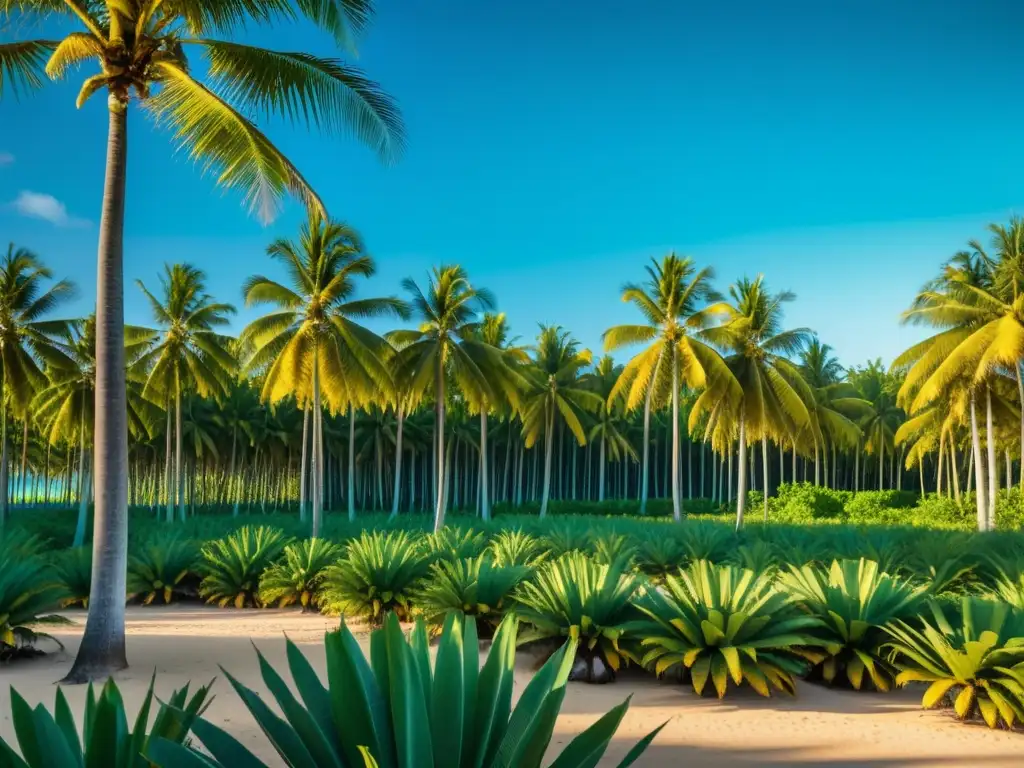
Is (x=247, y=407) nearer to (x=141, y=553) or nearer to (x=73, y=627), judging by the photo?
(x=141, y=553)

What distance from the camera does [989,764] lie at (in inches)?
205

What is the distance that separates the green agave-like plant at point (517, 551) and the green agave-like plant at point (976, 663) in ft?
17.7

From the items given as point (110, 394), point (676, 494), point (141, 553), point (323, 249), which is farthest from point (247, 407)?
point (110, 394)

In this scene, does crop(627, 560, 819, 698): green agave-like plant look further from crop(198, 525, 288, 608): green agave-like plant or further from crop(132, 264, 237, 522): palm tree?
crop(132, 264, 237, 522): palm tree

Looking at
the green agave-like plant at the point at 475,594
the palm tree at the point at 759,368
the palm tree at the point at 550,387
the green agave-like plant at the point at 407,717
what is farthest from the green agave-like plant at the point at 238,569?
the palm tree at the point at 550,387

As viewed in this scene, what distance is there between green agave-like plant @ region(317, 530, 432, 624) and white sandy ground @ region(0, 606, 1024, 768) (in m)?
1.52

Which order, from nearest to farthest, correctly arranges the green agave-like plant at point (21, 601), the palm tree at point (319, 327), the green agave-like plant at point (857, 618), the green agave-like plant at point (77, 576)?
the green agave-like plant at point (857, 618), the green agave-like plant at point (21, 601), the green agave-like plant at point (77, 576), the palm tree at point (319, 327)

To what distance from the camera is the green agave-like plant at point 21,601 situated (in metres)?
8.42

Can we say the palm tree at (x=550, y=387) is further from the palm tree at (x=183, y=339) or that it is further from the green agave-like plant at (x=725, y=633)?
the green agave-like plant at (x=725, y=633)

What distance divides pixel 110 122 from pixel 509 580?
6.94 meters

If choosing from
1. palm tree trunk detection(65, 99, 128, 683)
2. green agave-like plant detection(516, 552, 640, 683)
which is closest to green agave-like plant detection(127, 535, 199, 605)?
palm tree trunk detection(65, 99, 128, 683)

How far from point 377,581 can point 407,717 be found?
27.1ft

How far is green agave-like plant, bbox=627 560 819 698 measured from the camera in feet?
22.5

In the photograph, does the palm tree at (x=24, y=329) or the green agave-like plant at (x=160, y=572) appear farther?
the palm tree at (x=24, y=329)
